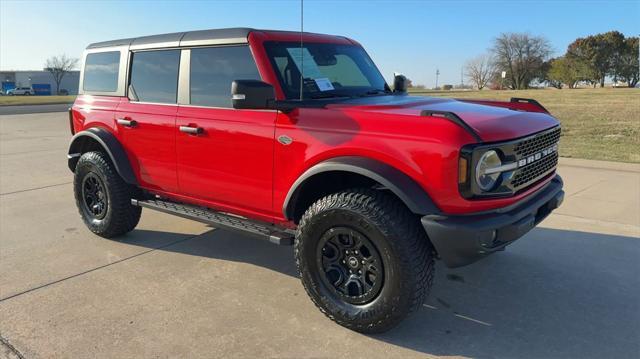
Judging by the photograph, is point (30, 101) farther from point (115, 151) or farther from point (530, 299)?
point (530, 299)

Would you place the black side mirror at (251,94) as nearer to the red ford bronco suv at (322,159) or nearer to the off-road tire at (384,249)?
the red ford bronco suv at (322,159)

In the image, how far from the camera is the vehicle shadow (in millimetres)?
2996

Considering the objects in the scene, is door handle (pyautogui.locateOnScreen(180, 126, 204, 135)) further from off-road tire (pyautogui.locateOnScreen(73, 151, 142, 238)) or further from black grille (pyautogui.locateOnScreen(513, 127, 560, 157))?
black grille (pyautogui.locateOnScreen(513, 127, 560, 157))

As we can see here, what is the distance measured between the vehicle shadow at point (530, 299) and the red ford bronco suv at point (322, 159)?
473mm

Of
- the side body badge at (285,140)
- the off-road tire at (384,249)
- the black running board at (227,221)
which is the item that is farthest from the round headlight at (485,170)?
the black running board at (227,221)

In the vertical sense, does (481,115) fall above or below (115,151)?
above

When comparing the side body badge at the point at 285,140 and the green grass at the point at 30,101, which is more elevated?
the green grass at the point at 30,101

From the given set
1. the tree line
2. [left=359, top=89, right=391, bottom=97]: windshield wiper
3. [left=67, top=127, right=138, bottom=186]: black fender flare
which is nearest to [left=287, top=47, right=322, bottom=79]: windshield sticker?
[left=359, top=89, right=391, bottom=97]: windshield wiper

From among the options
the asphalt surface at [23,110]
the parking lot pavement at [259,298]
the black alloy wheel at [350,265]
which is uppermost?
the asphalt surface at [23,110]

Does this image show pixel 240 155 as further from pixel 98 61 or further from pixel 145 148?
pixel 98 61

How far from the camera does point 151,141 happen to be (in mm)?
4379

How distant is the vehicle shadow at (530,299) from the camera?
9.83 feet

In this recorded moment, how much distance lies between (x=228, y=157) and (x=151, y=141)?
1040 mm

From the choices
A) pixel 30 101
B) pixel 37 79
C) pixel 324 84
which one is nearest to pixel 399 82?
pixel 324 84
